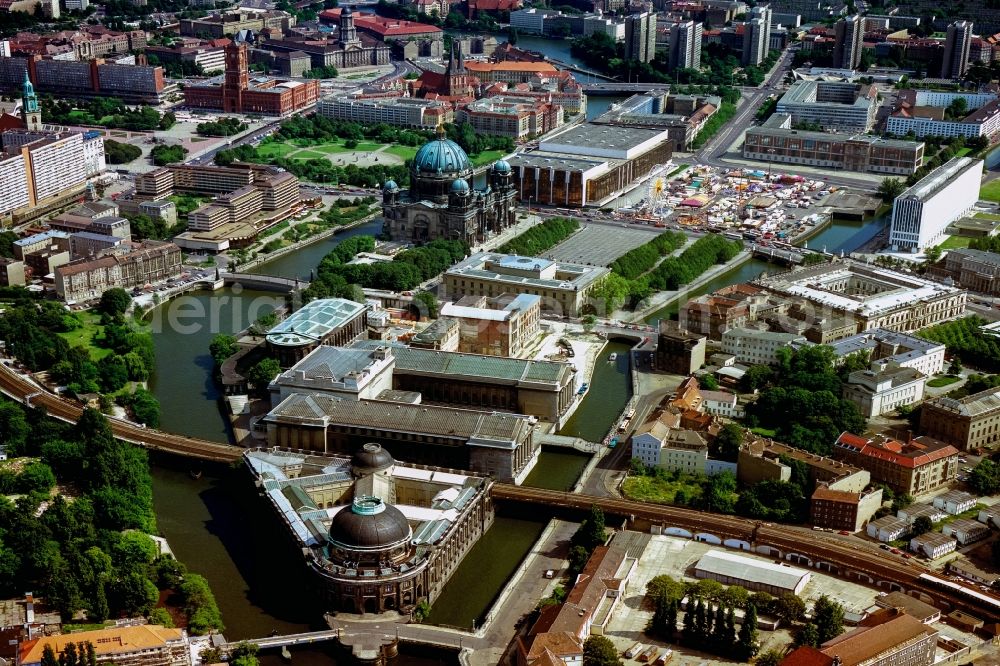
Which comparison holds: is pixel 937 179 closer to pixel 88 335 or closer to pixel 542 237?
pixel 542 237

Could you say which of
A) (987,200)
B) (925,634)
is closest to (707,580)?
(925,634)

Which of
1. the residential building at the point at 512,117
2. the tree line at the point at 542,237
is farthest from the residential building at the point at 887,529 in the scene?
the residential building at the point at 512,117

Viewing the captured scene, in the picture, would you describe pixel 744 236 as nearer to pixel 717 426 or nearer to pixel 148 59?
pixel 717 426

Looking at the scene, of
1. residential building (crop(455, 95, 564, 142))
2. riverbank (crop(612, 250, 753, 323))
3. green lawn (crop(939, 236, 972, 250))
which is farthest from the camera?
residential building (crop(455, 95, 564, 142))

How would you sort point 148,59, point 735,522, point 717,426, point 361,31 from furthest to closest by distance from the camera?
point 361,31 < point 148,59 < point 717,426 < point 735,522

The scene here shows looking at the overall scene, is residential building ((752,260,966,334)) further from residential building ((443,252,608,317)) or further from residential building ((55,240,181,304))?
residential building ((55,240,181,304))

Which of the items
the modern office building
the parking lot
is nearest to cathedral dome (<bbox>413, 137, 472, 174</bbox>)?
the parking lot

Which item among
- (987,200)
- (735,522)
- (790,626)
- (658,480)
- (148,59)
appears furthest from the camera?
(148,59)
